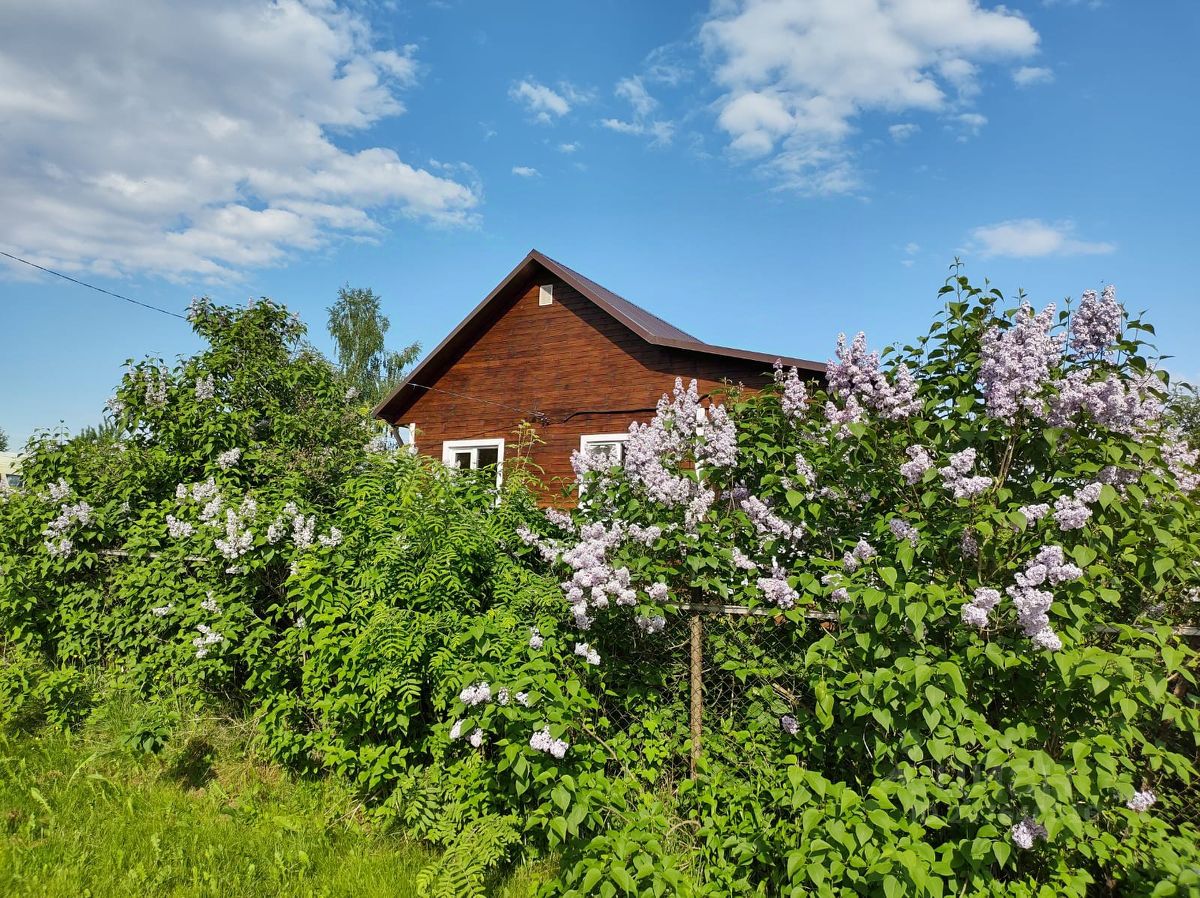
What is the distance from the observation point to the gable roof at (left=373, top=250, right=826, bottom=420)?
390 inches

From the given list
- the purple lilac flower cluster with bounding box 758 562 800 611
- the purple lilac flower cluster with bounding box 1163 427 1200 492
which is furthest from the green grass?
the purple lilac flower cluster with bounding box 1163 427 1200 492

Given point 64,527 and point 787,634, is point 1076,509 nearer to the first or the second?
point 787,634

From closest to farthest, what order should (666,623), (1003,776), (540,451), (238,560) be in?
(1003,776), (666,623), (238,560), (540,451)

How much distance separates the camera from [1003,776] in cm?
246

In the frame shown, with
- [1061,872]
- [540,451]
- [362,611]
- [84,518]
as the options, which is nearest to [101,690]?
[84,518]

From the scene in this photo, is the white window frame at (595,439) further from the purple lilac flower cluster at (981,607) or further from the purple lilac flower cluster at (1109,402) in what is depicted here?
the purple lilac flower cluster at (981,607)

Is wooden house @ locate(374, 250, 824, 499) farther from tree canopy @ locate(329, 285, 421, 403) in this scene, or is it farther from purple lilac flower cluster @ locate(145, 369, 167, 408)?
tree canopy @ locate(329, 285, 421, 403)

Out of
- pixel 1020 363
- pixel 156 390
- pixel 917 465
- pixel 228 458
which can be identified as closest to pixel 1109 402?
pixel 1020 363

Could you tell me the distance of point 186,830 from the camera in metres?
3.88

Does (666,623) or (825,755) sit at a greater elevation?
(666,623)

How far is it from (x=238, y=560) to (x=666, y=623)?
2.76 metres

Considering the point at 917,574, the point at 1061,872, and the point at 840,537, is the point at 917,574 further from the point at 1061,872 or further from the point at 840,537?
the point at 1061,872

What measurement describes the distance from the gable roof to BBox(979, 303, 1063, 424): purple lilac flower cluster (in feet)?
20.6

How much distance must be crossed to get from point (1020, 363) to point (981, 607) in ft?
3.11
